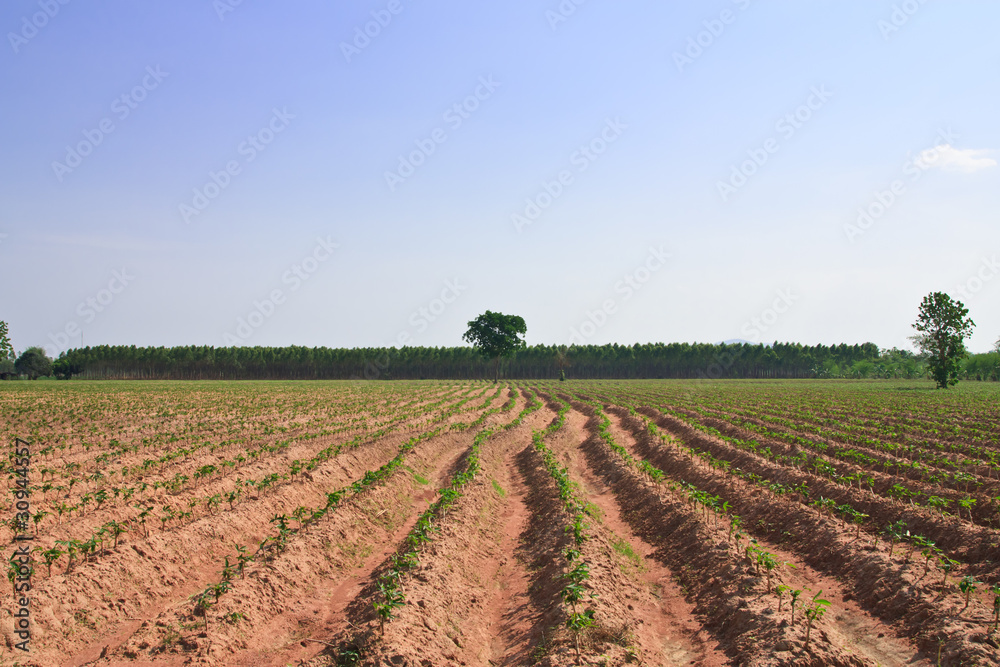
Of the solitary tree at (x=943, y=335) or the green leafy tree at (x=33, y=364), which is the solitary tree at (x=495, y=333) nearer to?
the solitary tree at (x=943, y=335)

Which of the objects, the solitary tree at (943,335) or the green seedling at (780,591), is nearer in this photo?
the green seedling at (780,591)

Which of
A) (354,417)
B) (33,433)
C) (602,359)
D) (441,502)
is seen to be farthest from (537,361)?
(441,502)

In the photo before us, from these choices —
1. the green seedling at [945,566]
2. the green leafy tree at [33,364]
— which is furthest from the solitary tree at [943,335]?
the green leafy tree at [33,364]

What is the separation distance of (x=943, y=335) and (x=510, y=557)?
7481 centimetres

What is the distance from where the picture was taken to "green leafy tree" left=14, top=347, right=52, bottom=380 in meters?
119

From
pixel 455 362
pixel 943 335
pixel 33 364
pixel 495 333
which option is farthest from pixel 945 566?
pixel 33 364

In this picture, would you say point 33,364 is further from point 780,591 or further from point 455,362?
point 780,591

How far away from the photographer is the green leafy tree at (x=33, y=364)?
118938mm

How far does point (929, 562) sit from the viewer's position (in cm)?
943

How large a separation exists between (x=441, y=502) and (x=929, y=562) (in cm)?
867

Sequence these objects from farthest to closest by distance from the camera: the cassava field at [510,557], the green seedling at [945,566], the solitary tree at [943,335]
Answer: the solitary tree at [943,335], the green seedling at [945,566], the cassava field at [510,557]

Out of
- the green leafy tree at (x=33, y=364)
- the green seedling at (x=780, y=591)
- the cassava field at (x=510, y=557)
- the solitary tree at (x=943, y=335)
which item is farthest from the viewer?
the green leafy tree at (x=33, y=364)

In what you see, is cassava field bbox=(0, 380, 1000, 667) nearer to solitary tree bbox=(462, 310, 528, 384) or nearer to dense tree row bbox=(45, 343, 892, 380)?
solitary tree bbox=(462, 310, 528, 384)

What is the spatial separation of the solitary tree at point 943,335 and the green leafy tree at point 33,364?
14864cm
